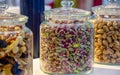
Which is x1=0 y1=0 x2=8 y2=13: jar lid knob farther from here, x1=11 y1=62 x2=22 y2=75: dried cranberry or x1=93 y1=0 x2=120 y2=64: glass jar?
x1=93 y1=0 x2=120 y2=64: glass jar

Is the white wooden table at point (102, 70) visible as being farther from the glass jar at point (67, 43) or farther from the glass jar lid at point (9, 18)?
the glass jar lid at point (9, 18)

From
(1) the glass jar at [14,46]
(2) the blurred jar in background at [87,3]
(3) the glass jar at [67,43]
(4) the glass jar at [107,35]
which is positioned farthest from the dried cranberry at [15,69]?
(2) the blurred jar in background at [87,3]

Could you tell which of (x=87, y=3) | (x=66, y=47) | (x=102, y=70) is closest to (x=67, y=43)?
(x=66, y=47)

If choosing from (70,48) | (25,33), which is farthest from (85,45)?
(25,33)

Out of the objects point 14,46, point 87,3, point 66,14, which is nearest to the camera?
point 14,46

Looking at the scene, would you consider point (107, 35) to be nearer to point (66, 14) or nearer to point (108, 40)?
point (108, 40)

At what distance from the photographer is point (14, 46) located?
1.75 ft

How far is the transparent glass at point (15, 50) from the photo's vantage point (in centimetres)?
53

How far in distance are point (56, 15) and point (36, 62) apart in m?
0.16

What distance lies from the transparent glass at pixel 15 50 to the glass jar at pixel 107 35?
0.22m

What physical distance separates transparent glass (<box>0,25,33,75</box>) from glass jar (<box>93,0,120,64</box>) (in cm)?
22

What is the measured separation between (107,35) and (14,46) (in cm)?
28

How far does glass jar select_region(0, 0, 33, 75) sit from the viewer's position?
20.9 inches

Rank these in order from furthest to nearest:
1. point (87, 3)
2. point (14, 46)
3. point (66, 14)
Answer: point (87, 3), point (66, 14), point (14, 46)
